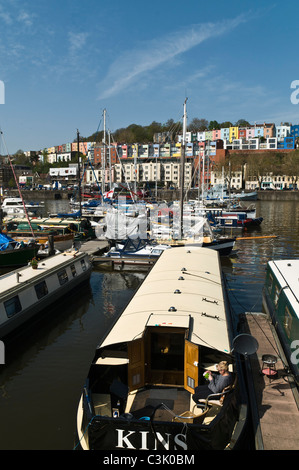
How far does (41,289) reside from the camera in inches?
730

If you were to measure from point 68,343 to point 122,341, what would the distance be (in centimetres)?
810

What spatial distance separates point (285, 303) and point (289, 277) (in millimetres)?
1739

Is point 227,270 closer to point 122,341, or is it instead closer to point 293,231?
point 122,341

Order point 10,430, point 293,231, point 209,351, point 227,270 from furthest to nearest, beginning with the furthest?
point 293,231 → point 227,270 → point 10,430 → point 209,351

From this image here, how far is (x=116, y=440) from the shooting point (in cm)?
750

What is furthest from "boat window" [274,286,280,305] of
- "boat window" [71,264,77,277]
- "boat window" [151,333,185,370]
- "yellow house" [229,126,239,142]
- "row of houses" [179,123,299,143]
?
"yellow house" [229,126,239,142]

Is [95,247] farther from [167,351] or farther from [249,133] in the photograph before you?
[249,133]

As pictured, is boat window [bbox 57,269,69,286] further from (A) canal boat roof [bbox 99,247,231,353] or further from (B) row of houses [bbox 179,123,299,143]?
(B) row of houses [bbox 179,123,299,143]

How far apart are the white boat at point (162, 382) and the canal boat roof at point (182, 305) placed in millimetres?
33

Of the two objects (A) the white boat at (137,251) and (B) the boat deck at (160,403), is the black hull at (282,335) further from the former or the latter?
(A) the white boat at (137,251)

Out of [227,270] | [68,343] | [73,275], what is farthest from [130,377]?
[227,270]

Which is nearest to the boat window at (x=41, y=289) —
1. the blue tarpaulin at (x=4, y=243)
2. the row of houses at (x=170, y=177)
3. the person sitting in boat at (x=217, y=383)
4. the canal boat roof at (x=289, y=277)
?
the person sitting in boat at (x=217, y=383)

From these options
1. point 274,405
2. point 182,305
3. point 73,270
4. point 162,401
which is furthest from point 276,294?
point 73,270
